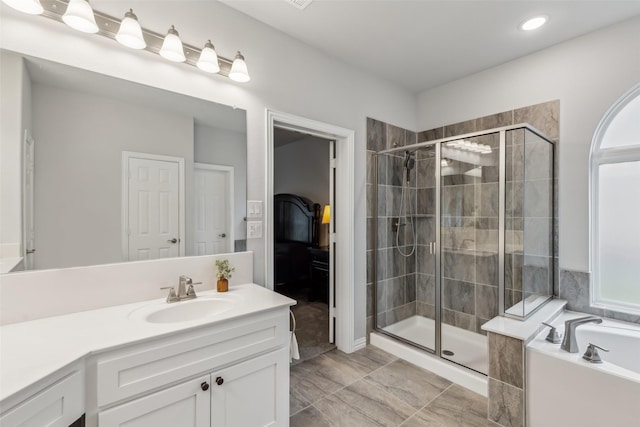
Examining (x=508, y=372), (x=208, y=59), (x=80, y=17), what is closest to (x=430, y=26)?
(x=208, y=59)

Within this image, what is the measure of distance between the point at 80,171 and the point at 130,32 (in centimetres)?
77

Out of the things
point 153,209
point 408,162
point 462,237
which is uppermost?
point 408,162

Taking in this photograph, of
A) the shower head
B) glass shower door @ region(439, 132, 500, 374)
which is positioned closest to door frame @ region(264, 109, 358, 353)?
the shower head

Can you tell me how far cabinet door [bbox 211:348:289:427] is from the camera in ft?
4.43

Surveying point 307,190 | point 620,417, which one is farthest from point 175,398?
point 307,190

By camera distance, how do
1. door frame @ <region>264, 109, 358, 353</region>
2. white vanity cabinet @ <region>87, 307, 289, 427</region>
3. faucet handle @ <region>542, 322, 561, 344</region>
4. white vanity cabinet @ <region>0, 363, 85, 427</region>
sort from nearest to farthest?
white vanity cabinet @ <region>0, 363, 85, 427</region>
white vanity cabinet @ <region>87, 307, 289, 427</region>
faucet handle @ <region>542, 322, 561, 344</region>
door frame @ <region>264, 109, 358, 353</region>

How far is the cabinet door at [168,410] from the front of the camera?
1.10 metres

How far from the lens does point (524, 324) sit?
6.56 feet

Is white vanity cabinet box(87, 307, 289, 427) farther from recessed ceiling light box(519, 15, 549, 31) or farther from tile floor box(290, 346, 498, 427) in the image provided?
recessed ceiling light box(519, 15, 549, 31)

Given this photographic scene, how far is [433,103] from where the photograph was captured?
330 cm

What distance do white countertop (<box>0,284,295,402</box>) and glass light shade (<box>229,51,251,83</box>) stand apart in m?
1.44

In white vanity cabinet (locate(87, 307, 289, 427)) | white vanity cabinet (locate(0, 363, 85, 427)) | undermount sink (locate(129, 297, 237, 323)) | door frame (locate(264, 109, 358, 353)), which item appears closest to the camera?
white vanity cabinet (locate(0, 363, 85, 427))

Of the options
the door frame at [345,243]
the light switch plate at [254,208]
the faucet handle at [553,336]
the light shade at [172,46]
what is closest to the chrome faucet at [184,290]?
the light switch plate at [254,208]

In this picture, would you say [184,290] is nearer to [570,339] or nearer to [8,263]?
[8,263]
